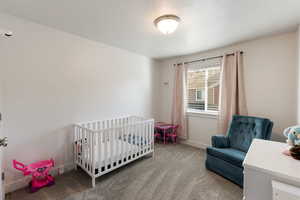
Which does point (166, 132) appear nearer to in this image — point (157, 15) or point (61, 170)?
point (61, 170)

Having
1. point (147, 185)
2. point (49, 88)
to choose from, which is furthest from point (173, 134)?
point (49, 88)

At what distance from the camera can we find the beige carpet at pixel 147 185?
1.78 m

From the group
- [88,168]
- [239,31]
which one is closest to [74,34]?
[88,168]

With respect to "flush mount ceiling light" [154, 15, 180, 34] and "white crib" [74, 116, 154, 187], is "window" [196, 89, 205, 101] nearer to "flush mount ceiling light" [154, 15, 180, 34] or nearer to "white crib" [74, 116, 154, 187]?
"white crib" [74, 116, 154, 187]

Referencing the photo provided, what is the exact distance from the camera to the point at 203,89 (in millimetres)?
3482

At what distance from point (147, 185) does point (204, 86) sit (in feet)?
8.52

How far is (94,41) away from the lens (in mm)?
2666

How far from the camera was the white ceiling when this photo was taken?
1.59 m

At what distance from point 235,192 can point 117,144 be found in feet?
6.06

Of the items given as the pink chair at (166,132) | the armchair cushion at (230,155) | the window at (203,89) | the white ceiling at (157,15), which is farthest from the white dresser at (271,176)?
the pink chair at (166,132)

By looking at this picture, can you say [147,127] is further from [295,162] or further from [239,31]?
[239,31]

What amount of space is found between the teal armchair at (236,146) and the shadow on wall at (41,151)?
8.11 ft

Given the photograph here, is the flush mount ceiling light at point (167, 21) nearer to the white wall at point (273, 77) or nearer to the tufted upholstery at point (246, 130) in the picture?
the white wall at point (273, 77)

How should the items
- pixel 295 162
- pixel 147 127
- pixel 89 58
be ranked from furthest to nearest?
pixel 147 127 < pixel 89 58 < pixel 295 162
